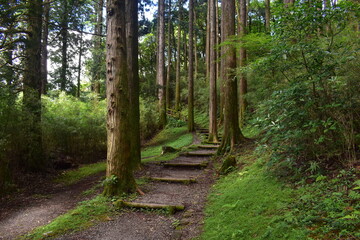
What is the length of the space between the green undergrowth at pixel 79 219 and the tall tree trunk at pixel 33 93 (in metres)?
4.12

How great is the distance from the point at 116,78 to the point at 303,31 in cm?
416

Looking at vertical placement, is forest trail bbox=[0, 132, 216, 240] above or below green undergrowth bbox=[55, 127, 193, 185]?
below

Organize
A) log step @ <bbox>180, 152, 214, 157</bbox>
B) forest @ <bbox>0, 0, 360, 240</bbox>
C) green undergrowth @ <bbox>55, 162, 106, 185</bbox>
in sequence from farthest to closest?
1. log step @ <bbox>180, 152, 214, 157</bbox>
2. green undergrowth @ <bbox>55, 162, 106, 185</bbox>
3. forest @ <bbox>0, 0, 360, 240</bbox>

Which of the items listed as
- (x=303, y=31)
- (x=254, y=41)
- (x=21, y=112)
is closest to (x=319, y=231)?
(x=303, y=31)

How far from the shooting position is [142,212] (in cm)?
491

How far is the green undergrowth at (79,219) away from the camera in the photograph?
3.98 m

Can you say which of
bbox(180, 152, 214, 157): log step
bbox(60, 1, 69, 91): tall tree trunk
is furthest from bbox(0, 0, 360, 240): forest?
bbox(180, 152, 214, 157): log step

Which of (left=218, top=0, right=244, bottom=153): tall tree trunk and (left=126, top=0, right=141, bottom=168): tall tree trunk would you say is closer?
(left=126, top=0, right=141, bottom=168): tall tree trunk

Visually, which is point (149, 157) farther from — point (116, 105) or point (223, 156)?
point (116, 105)

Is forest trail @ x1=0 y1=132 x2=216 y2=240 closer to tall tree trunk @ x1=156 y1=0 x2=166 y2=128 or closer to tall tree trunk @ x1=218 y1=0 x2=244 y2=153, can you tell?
tall tree trunk @ x1=218 y1=0 x2=244 y2=153

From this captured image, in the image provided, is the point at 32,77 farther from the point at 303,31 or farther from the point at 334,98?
the point at 334,98

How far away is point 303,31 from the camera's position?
4.55 m

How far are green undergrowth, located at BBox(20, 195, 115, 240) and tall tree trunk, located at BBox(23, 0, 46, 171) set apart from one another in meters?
4.12

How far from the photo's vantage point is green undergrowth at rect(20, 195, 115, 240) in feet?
13.1
